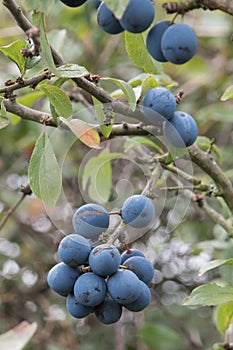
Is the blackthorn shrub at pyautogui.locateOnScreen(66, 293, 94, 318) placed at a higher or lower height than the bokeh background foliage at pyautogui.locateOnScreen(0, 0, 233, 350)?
higher

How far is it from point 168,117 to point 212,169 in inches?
6.8

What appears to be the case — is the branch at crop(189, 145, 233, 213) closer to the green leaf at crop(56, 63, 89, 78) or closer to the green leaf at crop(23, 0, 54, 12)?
the green leaf at crop(56, 63, 89, 78)

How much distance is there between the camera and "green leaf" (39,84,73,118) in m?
0.94

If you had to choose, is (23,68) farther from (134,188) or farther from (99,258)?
(134,188)

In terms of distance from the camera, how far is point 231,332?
Answer: 149cm

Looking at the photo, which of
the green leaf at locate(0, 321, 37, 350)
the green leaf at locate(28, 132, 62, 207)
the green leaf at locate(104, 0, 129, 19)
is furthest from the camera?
the green leaf at locate(0, 321, 37, 350)

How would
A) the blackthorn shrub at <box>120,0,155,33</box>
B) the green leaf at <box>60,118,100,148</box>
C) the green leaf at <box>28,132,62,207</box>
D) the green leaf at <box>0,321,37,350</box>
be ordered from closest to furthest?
the blackthorn shrub at <box>120,0,155,33</box>, the green leaf at <box>28,132,62,207</box>, the green leaf at <box>60,118,100,148</box>, the green leaf at <box>0,321,37,350</box>

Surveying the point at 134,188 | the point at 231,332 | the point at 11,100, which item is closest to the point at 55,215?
the point at 134,188

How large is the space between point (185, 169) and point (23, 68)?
1.66 feet

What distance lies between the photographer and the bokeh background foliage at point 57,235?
203cm

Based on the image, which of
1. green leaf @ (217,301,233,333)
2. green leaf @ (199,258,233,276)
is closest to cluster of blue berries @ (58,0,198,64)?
green leaf @ (199,258,233,276)

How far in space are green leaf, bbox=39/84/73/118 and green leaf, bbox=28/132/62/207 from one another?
0.06 m

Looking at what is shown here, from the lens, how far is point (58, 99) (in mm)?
951

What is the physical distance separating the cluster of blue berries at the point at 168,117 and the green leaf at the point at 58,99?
0.13 metres
